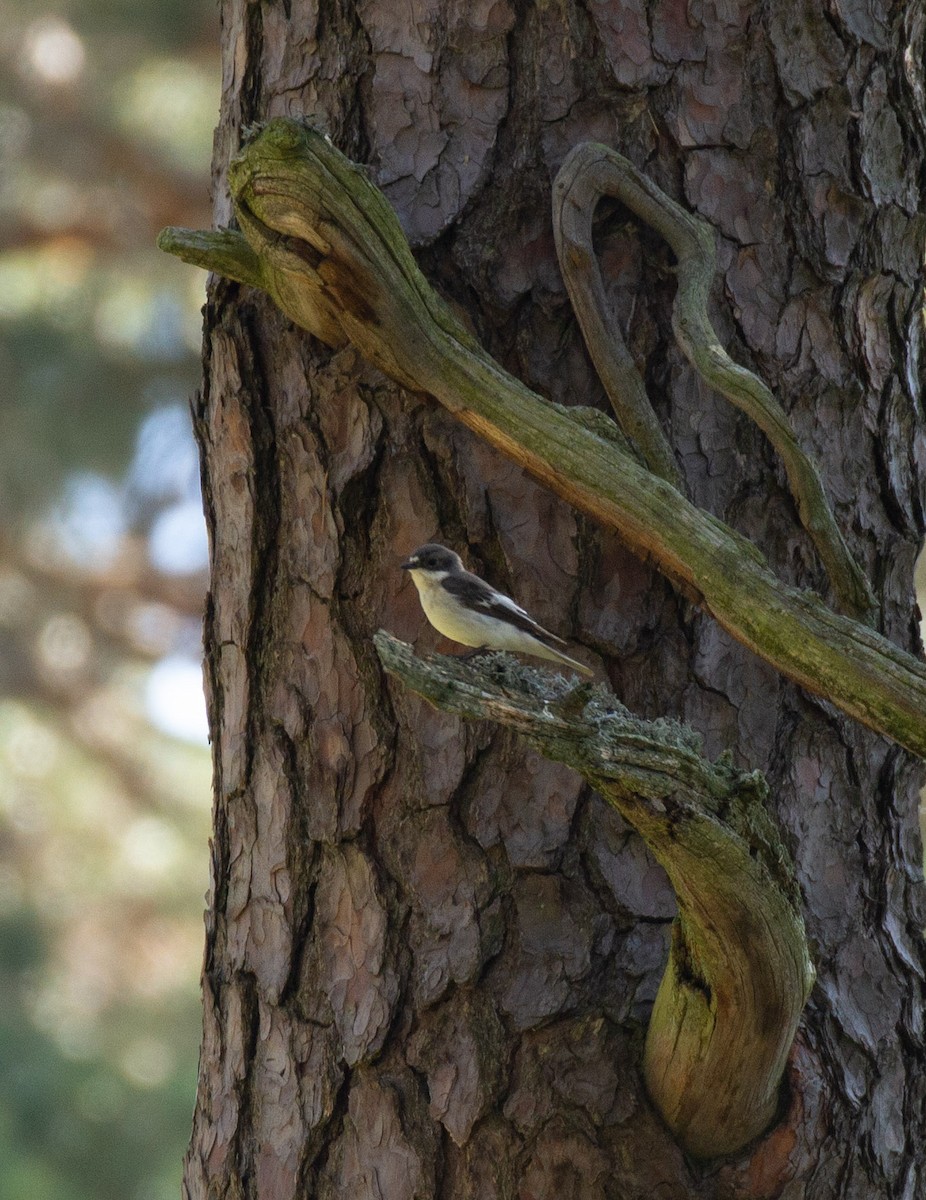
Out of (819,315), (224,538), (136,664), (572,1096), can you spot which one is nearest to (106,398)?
(136,664)

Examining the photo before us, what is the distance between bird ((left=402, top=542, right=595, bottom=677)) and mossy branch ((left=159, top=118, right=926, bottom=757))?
25 centimetres

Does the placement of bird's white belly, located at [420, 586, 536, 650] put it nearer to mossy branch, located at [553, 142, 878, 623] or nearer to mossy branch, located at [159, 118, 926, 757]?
mossy branch, located at [159, 118, 926, 757]

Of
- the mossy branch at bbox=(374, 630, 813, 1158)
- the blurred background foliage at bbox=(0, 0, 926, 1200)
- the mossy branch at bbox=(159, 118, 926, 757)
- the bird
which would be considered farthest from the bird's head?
the blurred background foliage at bbox=(0, 0, 926, 1200)

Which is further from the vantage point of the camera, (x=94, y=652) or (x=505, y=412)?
(x=94, y=652)

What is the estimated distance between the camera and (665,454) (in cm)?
282

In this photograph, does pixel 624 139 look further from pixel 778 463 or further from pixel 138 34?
pixel 138 34

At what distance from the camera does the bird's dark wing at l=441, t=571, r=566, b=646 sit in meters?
2.71

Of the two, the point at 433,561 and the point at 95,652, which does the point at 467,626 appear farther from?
the point at 95,652

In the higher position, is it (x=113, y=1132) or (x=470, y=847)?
(x=470, y=847)

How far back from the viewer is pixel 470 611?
8.96 feet

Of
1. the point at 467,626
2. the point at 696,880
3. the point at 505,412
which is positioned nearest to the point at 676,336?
the point at 505,412

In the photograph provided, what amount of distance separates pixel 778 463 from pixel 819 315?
384 millimetres

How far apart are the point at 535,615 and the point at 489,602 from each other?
0.15m

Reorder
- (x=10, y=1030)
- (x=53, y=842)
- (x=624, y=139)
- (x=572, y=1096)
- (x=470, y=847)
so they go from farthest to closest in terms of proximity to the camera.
Result: 1. (x=53, y=842)
2. (x=10, y=1030)
3. (x=624, y=139)
4. (x=470, y=847)
5. (x=572, y=1096)
